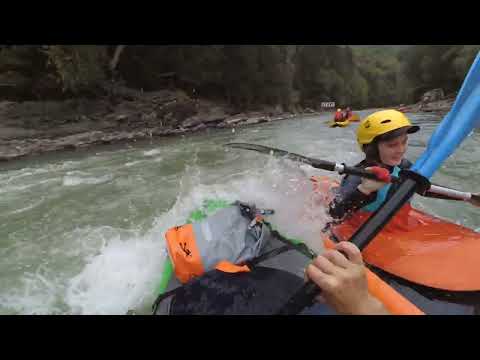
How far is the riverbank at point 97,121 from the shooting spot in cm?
997

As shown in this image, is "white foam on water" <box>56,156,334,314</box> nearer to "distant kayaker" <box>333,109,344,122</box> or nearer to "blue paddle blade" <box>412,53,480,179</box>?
"blue paddle blade" <box>412,53,480,179</box>

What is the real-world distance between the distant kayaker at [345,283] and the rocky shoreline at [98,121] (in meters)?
8.14

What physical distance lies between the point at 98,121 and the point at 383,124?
40.7 feet

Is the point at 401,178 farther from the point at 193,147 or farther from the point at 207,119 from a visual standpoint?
the point at 207,119

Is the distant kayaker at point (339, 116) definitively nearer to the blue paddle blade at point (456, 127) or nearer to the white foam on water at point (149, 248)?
the white foam on water at point (149, 248)

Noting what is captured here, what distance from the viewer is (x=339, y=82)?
1574 inches

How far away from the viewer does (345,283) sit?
71cm

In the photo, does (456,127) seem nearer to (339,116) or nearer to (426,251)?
(426,251)

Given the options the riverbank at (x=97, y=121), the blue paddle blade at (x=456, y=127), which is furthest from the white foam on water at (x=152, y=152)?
the blue paddle blade at (x=456, y=127)

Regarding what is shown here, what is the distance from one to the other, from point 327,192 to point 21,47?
45.8ft

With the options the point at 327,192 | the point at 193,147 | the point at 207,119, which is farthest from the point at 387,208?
the point at 207,119

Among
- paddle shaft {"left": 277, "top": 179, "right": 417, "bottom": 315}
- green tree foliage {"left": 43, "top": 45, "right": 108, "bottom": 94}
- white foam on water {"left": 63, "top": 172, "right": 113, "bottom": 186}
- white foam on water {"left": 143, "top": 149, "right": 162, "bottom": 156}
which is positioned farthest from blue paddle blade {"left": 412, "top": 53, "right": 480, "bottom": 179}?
green tree foliage {"left": 43, "top": 45, "right": 108, "bottom": 94}

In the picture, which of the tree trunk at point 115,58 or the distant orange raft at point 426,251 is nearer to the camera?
the distant orange raft at point 426,251
